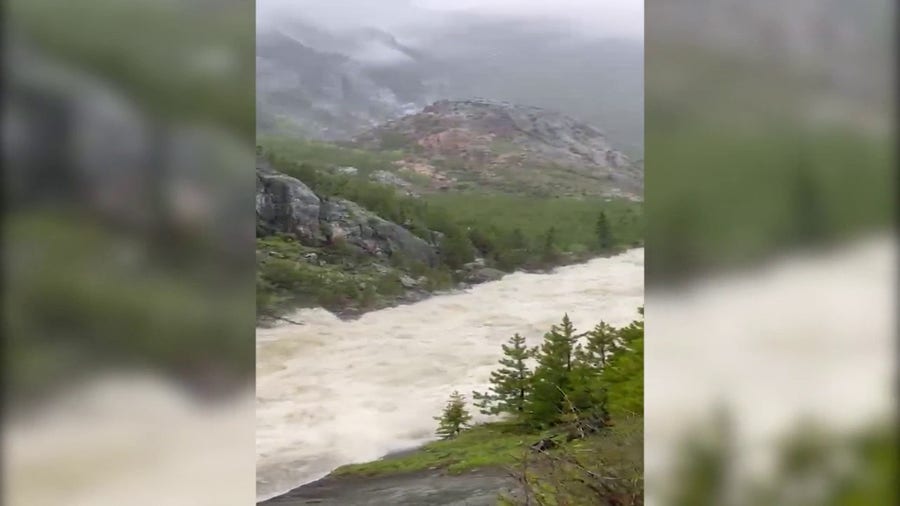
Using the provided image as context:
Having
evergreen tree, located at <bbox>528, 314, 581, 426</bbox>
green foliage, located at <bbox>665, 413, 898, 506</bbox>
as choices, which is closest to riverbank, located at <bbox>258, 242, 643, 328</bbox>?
evergreen tree, located at <bbox>528, 314, 581, 426</bbox>

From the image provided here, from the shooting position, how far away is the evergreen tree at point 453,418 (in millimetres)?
1931

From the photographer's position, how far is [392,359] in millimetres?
1898

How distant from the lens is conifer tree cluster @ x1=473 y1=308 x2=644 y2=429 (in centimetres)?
196

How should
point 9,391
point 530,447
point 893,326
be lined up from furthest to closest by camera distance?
point 530,447
point 893,326
point 9,391

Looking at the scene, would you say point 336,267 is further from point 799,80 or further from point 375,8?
point 799,80

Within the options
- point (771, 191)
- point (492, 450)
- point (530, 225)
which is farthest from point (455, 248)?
point (771, 191)

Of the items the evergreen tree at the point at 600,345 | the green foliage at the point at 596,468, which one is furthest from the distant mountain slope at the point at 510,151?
the green foliage at the point at 596,468

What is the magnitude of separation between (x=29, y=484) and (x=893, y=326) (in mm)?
2192

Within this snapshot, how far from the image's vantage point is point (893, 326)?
1852 millimetres

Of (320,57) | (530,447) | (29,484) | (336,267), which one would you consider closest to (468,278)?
(336,267)

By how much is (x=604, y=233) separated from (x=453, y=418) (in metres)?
0.69

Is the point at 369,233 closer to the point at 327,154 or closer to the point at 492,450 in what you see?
the point at 327,154

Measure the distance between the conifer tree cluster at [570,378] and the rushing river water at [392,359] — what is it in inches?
1.5

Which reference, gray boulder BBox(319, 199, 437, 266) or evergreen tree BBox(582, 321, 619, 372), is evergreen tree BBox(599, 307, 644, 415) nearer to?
evergreen tree BBox(582, 321, 619, 372)
